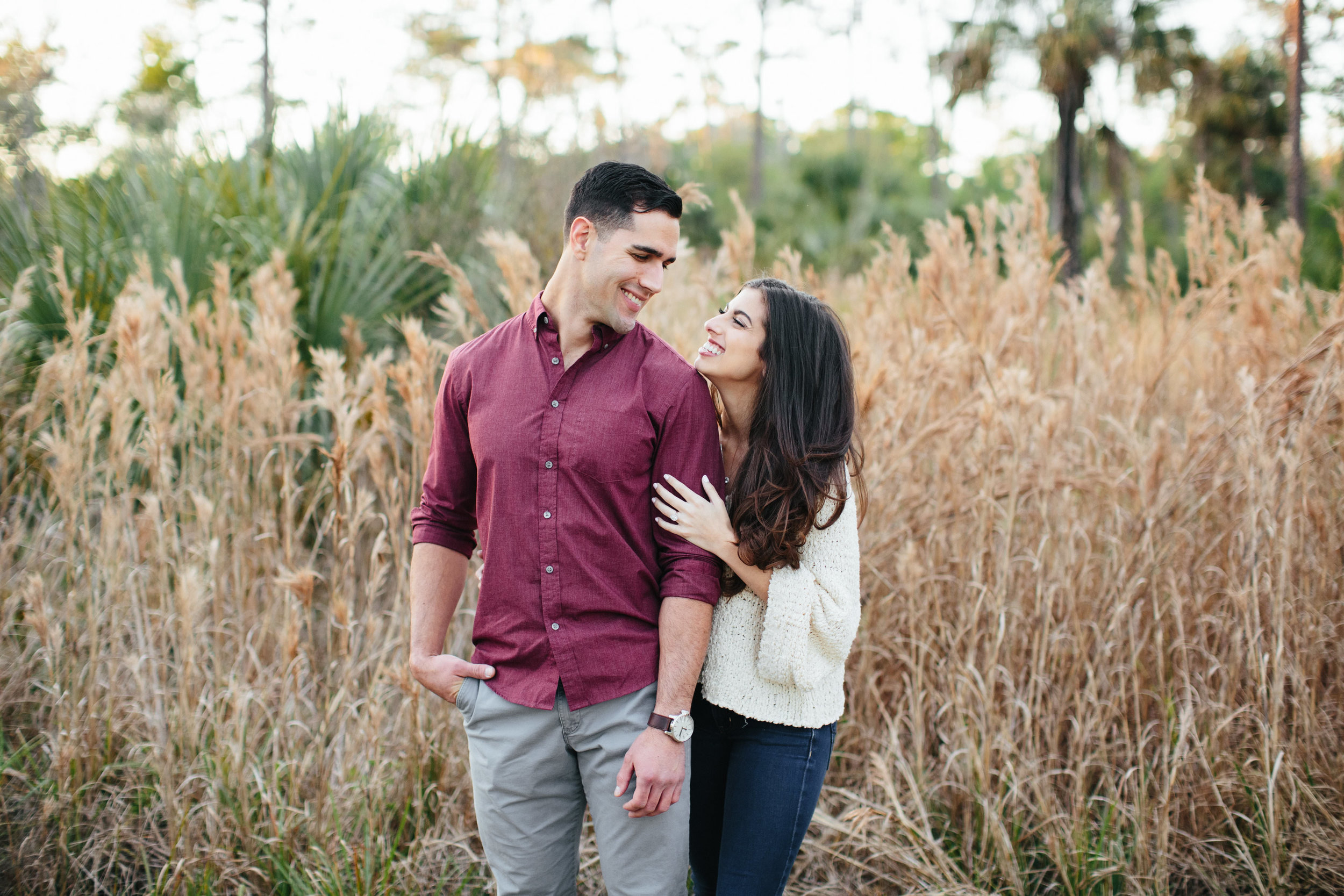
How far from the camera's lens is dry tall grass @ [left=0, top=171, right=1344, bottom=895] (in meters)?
2.30

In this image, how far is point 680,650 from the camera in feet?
5.48

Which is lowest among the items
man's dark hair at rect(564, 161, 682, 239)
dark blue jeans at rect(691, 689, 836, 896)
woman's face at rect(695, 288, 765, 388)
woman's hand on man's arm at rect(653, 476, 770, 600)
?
dark blue jeans at rect(691, 689, 836, 896)

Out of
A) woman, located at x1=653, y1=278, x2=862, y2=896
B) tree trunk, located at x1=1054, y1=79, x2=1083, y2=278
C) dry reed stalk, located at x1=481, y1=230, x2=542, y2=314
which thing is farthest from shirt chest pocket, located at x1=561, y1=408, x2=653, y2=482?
tree trunk, located at x1=1054, y1=79, x2=1083, y2=278

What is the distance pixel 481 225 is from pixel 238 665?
9.69 ft

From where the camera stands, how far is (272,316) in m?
2.73

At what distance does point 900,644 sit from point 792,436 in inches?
Result: 48.7

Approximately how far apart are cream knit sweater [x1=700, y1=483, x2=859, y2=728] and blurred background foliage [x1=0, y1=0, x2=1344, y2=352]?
2.24m

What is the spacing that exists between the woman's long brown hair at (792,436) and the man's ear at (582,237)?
1.25ft

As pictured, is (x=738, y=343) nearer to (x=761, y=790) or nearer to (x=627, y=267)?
(x=627, y=267)

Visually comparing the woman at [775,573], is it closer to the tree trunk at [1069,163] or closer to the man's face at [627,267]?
the man's face at [627,267]

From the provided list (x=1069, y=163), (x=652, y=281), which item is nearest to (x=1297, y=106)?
(x=652, y=281)

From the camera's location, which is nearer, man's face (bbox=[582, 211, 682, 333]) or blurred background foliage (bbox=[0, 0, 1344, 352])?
man's face (bbox=[582, 211, 682, 333])

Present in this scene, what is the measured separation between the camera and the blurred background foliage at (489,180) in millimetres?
4012

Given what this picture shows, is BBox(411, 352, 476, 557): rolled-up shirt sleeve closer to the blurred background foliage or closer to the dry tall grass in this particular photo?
the dry tall grass
